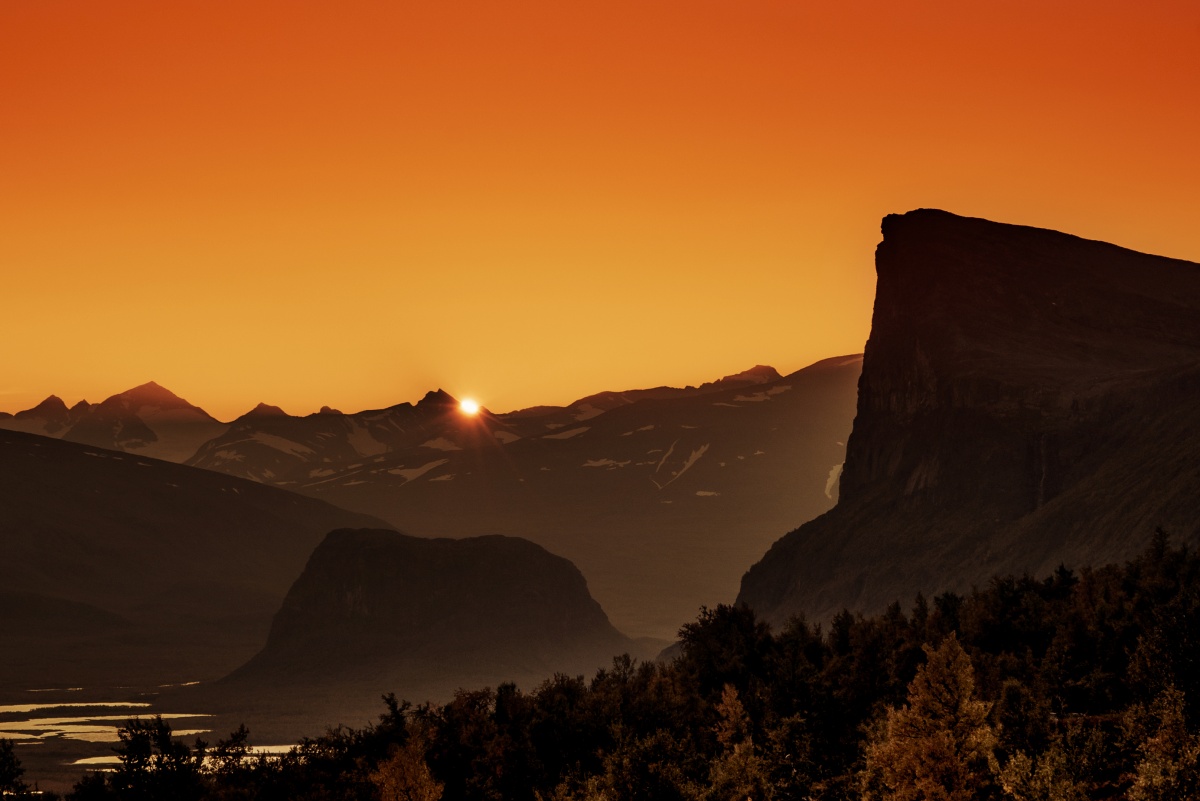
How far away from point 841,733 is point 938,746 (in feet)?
115

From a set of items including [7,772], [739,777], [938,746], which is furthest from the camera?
[7,772]

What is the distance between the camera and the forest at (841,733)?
98375 millimetres

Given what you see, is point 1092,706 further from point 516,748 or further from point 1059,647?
point 516,748

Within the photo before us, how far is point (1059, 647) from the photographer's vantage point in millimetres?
137875

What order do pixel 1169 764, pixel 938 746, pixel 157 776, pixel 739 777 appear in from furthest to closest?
1. pixel 157 776
2. pixel 739 777
3. pixel 938 746
4. pixel 1169 764

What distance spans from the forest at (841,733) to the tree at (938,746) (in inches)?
5.0

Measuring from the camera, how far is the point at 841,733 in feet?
434

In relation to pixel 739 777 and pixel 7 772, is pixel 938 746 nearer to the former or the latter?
pixel 739 777

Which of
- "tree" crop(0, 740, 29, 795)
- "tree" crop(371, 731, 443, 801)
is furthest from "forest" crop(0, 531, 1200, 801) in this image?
"tree" crop(0, 740, 29, 795)

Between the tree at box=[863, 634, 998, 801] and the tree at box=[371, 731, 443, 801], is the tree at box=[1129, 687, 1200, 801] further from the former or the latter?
the tree at box=[371, 731, 443, 801]

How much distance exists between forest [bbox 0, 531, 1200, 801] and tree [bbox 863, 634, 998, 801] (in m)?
0.13

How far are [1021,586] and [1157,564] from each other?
1859cm

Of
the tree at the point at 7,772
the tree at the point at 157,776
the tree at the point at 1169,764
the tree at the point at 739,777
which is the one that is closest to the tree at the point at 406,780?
the tree at the point at 157,776

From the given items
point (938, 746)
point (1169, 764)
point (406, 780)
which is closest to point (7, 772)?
point (406, 780)
